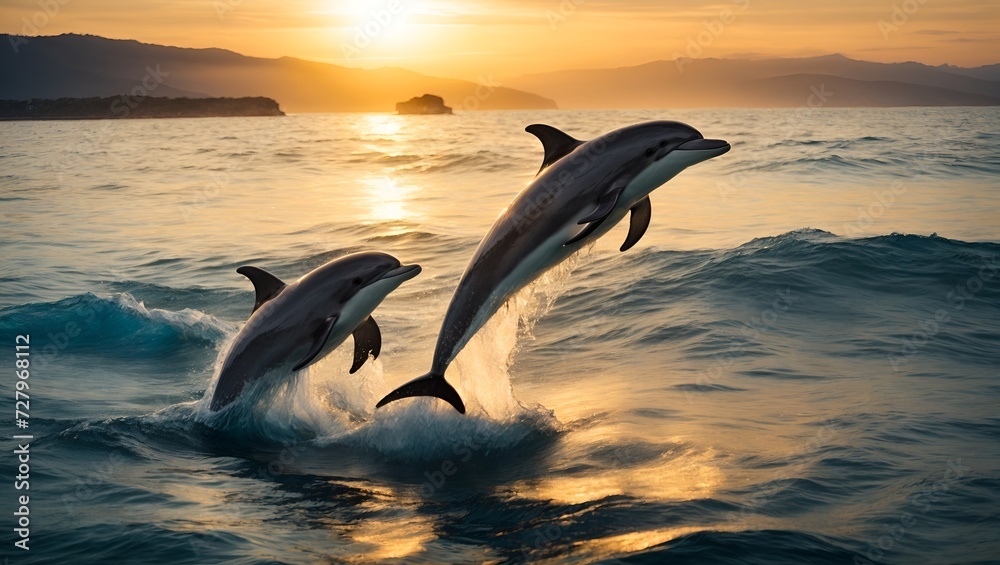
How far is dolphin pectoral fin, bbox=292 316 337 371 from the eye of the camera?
7.48m

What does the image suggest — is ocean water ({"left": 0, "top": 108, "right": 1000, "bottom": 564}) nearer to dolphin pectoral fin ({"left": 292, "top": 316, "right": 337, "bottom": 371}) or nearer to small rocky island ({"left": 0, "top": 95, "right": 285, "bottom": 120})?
dolphin pectoral fin ({"left": 292, "top": 316, "right": 337, "bottom": 371})

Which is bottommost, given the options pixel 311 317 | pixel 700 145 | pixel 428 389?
pixel 428 389

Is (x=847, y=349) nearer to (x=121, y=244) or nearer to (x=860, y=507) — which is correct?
(x=860, y=507)

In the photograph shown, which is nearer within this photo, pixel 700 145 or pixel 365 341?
pixel 700 145

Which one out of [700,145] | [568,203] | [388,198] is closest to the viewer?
[700,145]

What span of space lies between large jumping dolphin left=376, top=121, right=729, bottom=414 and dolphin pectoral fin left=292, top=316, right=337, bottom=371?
108 centimetres


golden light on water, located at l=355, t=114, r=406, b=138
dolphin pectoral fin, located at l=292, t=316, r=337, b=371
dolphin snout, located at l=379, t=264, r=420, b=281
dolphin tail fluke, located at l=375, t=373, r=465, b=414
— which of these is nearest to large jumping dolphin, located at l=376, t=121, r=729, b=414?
dolphin tail fluke, located at l=375, t=373, r=465, b=414

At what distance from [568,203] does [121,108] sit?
183928 mm

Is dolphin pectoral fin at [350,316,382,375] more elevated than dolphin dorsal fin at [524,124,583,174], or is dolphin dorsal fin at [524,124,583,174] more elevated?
dolphin dorsal fin at [524,124,583,174]

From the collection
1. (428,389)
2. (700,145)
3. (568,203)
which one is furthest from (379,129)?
(700,145)

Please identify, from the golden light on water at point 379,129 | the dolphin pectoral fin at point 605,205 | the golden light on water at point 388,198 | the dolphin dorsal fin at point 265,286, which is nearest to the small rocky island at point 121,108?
the golden light on water at point 379,129

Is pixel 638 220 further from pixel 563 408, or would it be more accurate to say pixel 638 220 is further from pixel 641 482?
pixel 563 408

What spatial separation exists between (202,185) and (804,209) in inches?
863

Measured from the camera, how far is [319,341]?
758cm
